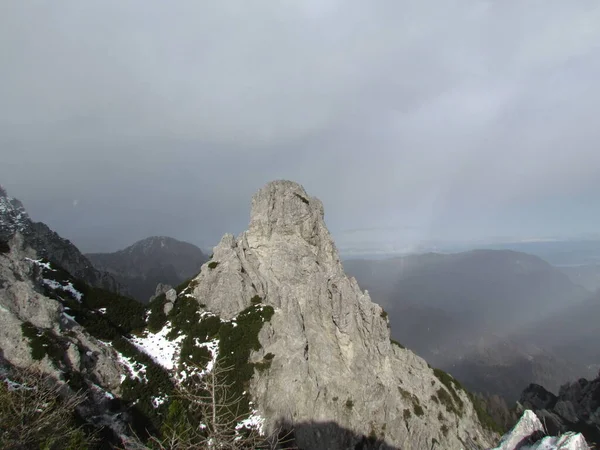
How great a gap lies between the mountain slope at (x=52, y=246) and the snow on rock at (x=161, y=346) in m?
91.8

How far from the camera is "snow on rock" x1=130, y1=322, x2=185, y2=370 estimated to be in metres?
49.4

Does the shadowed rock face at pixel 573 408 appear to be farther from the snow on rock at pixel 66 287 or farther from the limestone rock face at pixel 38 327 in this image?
the snow on rock at pixel 66 287

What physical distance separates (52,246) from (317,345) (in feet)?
419

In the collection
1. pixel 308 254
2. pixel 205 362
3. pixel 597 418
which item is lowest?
pixel 597 418

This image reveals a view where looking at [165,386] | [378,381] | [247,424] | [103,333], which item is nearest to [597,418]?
[378,381]

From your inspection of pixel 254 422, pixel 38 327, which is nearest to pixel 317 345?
pixel 254 422

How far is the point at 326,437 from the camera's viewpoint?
155 ft

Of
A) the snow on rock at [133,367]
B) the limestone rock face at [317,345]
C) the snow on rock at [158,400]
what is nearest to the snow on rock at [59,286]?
the snow on rock at [133,367]

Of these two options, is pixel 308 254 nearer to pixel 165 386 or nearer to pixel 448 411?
pixel 165 386

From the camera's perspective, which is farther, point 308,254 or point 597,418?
point 597,418

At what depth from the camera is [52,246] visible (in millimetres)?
127500

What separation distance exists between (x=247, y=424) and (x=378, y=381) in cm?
2315

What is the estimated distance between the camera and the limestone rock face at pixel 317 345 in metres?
48.8

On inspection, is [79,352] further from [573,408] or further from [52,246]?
[573,408]
